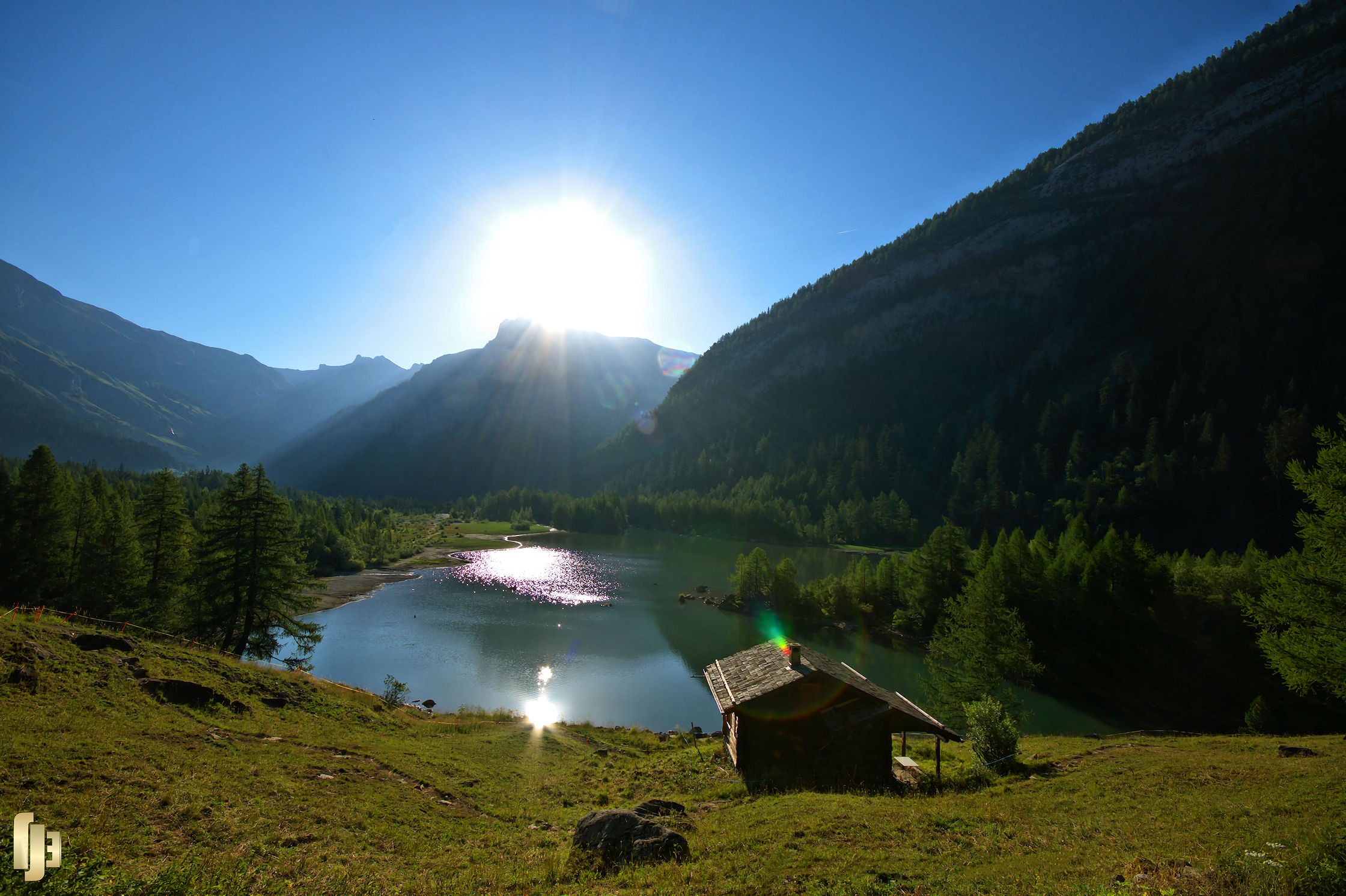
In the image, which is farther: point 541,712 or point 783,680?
point 541,712

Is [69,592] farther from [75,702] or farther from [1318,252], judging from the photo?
[1318,252]

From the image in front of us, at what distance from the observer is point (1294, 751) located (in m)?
20.0

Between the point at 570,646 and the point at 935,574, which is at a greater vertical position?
the point at 935,574

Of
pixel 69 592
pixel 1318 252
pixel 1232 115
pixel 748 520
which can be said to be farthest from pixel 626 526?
pixel 1232 115

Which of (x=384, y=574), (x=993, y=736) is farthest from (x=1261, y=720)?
(x=384, y=574)

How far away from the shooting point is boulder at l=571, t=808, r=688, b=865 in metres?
11.7

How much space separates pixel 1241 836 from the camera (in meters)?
10.7

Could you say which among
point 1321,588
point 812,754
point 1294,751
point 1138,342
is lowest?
point 812,754

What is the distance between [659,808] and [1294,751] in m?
24.2

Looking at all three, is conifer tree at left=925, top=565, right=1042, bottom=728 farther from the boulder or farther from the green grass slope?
the boulder

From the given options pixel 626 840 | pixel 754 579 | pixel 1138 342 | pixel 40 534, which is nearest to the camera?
pixel 626 840

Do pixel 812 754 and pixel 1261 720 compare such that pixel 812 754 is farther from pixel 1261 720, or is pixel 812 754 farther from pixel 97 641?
pixel 1261 720

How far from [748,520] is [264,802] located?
139 m

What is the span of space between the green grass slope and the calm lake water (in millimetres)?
18955
